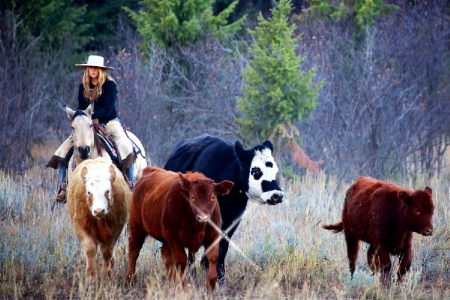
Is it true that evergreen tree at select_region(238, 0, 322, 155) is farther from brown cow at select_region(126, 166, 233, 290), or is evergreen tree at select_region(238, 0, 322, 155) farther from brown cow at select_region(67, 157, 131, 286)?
brown cow at select_region(126, 166, 233, 290)

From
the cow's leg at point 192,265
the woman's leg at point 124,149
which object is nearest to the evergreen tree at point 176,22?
the woman's leg at point 124,149

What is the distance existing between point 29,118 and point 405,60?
916 centimetres

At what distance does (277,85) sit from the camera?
1254 centimetres

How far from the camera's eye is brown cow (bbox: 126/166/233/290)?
6344 millimetres

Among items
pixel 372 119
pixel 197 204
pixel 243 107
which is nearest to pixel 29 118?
pixel 243 107

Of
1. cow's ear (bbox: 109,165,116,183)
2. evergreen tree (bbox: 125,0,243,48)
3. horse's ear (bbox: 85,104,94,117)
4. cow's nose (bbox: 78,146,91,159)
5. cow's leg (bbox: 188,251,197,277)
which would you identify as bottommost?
cow's leg (bbox: 188,251,197,277)

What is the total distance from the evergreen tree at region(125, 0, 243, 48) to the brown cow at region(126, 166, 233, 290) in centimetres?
1091

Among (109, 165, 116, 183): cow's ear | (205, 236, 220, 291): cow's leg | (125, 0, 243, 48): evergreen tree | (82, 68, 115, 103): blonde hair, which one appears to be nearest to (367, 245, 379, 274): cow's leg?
(205, 236, 220, 291): cow's leg

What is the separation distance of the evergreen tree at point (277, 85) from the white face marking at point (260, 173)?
5.05 metres

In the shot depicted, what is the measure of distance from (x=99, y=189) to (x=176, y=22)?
11211 millimetres

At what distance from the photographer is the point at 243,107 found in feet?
42.2

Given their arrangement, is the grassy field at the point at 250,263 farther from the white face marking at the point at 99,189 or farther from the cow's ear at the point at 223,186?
the cow's ear at the point at 223,186

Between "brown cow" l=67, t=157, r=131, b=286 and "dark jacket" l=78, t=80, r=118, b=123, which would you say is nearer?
"brown cow" l=67, t=157, r=131, b=286

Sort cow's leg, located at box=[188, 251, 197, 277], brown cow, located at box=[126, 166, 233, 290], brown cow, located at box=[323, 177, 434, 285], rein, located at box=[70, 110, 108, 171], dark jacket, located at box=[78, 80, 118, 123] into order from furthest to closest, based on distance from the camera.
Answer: dark jacket, located at box=[78, 80, 118, 123]
rein, located at box=[70, 110, 108, 171]
cow's leg, located at box=[188, 251, 197, 277]
brown cow, located at box=[323, 177, 434, 285]
brown cow, located at box=[126, 166, 233, 290]
